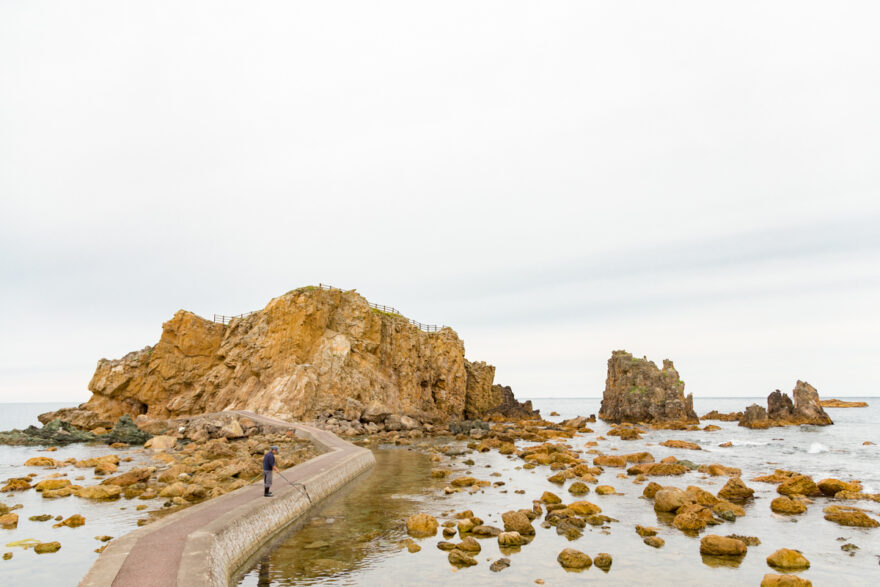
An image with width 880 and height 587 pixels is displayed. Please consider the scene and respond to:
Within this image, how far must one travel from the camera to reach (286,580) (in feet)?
48.1

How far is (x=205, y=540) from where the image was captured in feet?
47.3

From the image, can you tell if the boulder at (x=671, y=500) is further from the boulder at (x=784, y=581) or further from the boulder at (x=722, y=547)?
the boulder at (x=784, y=581)

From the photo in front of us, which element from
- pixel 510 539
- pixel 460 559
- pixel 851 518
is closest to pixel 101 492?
pixel 460 559

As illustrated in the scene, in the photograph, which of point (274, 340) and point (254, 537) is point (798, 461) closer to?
point (254, 537)

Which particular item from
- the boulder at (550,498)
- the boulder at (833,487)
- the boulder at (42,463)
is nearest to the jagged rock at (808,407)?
the boulder at (833,487)

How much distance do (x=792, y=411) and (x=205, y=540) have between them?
102m

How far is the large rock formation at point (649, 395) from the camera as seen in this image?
301 feet

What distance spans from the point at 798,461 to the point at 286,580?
4553 centimetres

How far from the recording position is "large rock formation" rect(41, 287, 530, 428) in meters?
66.1

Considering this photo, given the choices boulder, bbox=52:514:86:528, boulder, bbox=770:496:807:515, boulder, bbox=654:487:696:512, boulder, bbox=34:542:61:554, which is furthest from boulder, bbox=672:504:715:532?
boulder, bbox=52:514:86:528

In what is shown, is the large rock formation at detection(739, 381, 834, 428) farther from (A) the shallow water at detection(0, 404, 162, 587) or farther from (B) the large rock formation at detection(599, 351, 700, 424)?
(A) the shallow water at detection(0, 404, 162, 587)

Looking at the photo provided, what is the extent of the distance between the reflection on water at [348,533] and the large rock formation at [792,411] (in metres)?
76.3

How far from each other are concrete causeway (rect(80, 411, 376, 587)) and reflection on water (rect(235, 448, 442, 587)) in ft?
2.60

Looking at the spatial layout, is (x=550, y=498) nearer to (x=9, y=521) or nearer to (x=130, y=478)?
(x=130, y=478)
